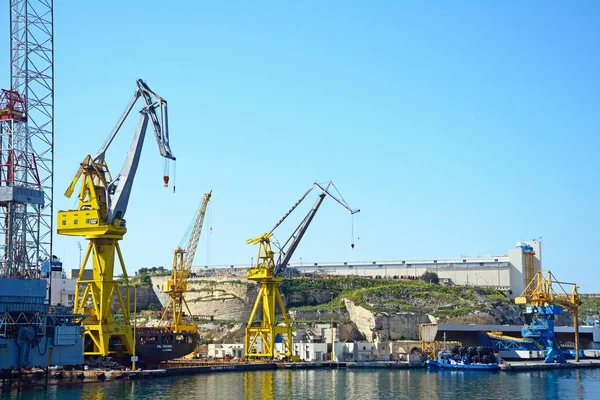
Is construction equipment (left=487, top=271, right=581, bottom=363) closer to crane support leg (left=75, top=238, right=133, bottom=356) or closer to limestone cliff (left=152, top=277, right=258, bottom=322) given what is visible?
A: limestone cliff (left=152, top=277, right=258, bottom=322)

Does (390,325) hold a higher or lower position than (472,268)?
lower

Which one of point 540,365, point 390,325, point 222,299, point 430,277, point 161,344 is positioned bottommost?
point 540,365

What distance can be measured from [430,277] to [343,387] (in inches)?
2649

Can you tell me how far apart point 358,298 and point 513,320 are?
2197 centimetres

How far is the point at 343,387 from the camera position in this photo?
68500 mm

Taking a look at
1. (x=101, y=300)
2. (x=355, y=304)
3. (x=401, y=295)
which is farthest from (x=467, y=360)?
(x=101, y=300)

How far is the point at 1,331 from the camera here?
206 feet

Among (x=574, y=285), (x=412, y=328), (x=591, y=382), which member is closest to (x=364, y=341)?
(x=412, y=328)

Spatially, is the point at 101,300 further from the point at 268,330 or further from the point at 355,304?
the point at 355,304

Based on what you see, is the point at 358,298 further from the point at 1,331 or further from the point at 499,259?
the point at 1,331

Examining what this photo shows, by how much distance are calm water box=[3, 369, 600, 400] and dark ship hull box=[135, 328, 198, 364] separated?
7.14 metres

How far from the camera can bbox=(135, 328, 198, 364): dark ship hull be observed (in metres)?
82.2

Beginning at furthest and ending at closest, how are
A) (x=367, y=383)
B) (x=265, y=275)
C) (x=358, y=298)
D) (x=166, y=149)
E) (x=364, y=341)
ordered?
(x=358, y=298), (x=364, y=341), (x=265, y=275), (x=166, y=149), (x=367, y=383)

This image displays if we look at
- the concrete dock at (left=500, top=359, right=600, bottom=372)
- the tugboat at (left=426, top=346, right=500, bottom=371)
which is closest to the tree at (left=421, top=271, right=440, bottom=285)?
the concrete dock at (left=500, top=359, right=600, bottom=372)
